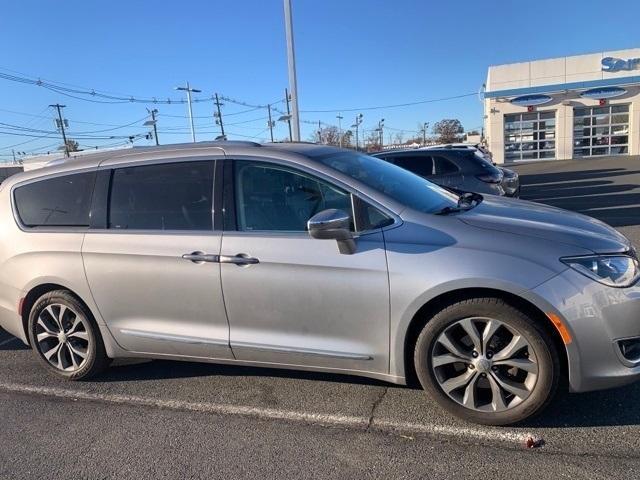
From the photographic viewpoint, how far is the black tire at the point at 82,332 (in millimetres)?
4176

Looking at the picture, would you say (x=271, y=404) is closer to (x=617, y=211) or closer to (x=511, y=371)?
(x=511, y=371)

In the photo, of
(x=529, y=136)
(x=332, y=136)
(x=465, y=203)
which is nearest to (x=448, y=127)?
(x=332, y=136)

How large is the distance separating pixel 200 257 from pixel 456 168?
681 cm

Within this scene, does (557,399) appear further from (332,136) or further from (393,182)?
(332,136)

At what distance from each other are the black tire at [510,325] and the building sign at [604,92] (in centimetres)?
3348

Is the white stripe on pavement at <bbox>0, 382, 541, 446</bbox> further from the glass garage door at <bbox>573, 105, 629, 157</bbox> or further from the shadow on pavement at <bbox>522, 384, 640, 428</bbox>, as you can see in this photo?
the glass garage door at <bbox>573, 105, 629, 157</bbox>

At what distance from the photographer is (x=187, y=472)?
9.76ft

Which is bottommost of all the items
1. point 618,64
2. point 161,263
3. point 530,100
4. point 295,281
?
point 295,281

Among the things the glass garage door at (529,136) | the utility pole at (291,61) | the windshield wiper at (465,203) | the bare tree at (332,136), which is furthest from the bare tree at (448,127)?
the windshield wiper at (465,203)

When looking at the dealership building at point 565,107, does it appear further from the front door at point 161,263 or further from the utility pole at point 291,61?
the front door at point 161,263

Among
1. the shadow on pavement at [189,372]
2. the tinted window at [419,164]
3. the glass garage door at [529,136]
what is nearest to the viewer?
the shadow on pavement at [189,372]

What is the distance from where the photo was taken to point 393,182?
12.6 ft

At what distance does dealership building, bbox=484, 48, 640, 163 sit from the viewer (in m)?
31.7

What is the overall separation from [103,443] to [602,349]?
2976 millimetres
